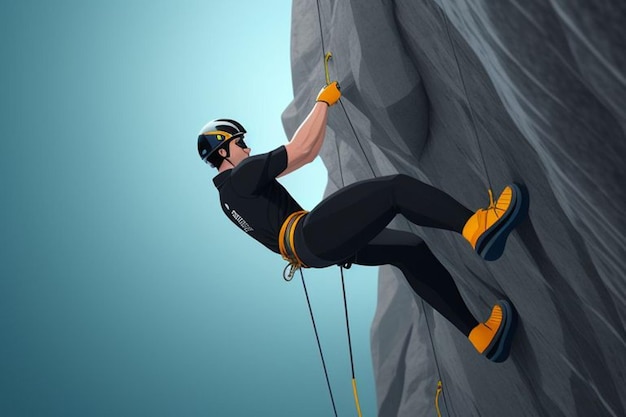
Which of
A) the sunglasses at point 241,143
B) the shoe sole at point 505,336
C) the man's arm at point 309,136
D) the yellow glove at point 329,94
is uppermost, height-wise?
the yellow glove at point 329,94

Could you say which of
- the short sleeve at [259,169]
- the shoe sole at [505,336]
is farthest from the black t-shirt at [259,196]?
the shoe sole at [505,336]

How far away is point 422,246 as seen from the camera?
294 cm

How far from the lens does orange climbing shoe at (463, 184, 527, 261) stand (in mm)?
2115

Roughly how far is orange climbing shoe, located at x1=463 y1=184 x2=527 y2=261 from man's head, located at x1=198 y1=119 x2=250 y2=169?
1416 mm

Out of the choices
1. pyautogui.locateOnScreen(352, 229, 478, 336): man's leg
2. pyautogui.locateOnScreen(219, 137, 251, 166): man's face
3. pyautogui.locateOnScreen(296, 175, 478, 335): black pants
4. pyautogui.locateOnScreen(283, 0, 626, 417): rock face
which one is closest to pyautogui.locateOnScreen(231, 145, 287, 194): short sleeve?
pyautogui.locateOnScreen(219, 137, 251, 166): man's face

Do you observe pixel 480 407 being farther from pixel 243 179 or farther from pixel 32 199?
pixel 32 199

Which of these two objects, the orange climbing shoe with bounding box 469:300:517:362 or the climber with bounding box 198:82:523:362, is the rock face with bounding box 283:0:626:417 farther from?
the climber with bounding box 198:82:523:362

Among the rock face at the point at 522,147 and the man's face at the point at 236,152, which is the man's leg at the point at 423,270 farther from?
the man's face at the point at 236,152

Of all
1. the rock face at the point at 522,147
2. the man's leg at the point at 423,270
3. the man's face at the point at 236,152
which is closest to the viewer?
the rock face at the point at 522,147

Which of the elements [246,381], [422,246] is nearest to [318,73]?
[422,246]

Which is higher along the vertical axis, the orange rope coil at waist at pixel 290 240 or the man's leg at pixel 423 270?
the orange rope coil at waist at pixel 290 240

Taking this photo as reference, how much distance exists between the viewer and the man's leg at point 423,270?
282 cm

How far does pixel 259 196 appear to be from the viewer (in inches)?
110

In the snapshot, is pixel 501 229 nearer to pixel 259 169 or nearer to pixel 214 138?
→ pixel 259 169
